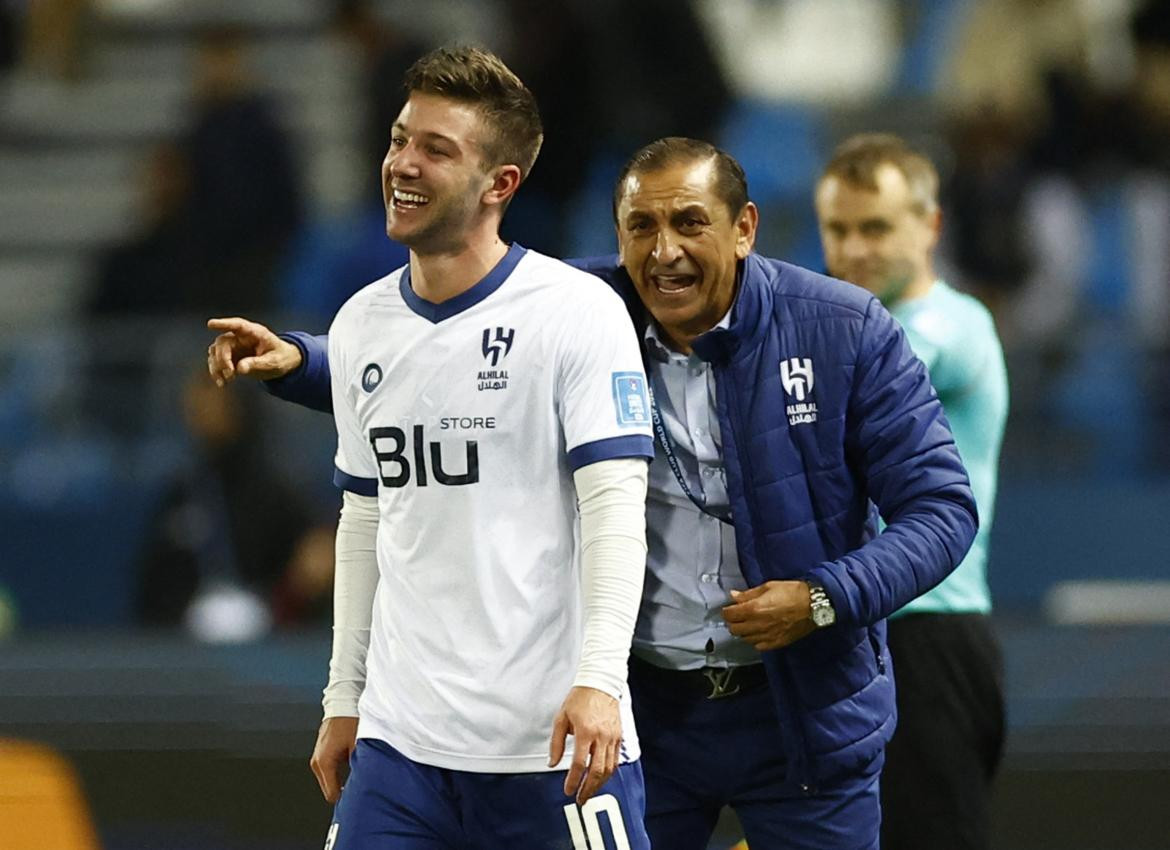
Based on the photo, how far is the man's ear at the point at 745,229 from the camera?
3912 mm

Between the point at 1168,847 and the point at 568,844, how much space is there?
304 cm

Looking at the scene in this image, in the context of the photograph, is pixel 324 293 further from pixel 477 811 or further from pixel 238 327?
pixel 477 811

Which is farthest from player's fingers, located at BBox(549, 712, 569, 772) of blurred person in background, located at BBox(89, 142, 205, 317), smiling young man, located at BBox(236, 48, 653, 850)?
blurred person in background, located at BBox(89, 142, 205, 317)

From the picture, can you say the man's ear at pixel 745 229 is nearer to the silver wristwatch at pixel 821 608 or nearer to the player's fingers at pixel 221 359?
the silver wristwatch at pixel 821 608

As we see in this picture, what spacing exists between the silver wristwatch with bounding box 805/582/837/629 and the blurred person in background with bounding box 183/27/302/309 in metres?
6.39

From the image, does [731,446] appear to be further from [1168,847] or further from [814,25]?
[814,25]

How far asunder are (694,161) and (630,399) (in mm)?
534

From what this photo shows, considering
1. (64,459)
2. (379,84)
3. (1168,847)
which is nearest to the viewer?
(1168,847)

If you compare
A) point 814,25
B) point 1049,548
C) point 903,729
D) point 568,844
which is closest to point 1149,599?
point 1049,548

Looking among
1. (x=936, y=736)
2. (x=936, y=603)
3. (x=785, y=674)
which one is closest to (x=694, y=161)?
(x=785, y=674)

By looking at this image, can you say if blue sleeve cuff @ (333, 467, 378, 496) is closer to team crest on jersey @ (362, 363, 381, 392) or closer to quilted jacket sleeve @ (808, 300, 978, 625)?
team crest on jersey @ (362, 363, 381, 392)

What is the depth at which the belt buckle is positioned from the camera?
3980mm

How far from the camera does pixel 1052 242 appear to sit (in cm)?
911

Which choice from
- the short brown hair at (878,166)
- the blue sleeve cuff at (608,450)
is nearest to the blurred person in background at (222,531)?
the short brown hair at (878,166)
